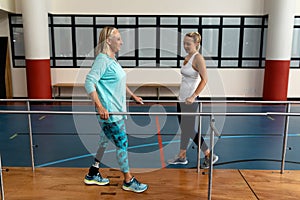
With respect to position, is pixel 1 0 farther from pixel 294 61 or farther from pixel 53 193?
pixel 294 61

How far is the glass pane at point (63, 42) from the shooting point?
7.61 metres

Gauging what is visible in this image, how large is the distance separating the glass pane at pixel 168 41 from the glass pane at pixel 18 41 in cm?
380

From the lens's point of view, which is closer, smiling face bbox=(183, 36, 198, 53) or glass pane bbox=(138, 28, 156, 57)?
smiling face bbox=(183, 36, 198, 53)

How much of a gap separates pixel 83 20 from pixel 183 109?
5.61 meters

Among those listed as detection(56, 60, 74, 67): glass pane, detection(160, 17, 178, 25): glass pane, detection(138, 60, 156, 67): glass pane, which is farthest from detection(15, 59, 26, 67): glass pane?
detection(160, 17, 178, 25): glass pane

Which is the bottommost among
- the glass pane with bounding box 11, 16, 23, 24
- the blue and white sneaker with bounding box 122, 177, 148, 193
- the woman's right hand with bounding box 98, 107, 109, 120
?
the blue and white sneaker with bounding box 122, 177, 148, 193

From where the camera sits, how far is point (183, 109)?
2.93m

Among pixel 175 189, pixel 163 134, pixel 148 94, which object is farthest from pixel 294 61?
pixel 175 189

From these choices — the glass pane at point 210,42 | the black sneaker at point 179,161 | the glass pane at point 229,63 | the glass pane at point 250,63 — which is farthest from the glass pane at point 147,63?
the black sneaker at point 179,161

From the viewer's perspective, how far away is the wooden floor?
93.9 inches

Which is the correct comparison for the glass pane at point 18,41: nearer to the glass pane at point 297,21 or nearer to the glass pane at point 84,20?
the glass pane at point 84,20

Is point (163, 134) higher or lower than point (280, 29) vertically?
lower

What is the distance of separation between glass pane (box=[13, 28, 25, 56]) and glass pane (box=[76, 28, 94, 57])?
1.47 m

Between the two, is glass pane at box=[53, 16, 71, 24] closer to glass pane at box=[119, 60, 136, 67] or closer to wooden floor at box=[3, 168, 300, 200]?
glass pane at box=[119, 60, 136, 67]
